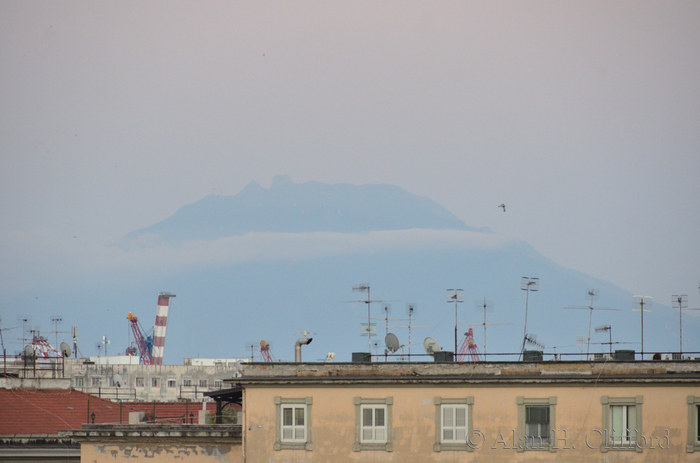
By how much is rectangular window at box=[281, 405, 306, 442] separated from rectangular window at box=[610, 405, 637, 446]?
12.4 meters

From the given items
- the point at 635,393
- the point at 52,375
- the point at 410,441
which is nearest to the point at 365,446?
the point at 410,441

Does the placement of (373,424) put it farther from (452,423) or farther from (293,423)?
(293,423)

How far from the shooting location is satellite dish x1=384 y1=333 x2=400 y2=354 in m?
47.8

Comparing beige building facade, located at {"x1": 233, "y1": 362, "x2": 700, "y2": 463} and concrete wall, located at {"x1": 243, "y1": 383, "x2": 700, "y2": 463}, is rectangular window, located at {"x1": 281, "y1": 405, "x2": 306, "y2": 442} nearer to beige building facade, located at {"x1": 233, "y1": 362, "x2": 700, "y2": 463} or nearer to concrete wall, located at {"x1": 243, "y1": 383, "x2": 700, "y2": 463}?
beige building facade, located at {"x1": 233, "y1": 362, "x2": 700, "y2": 463}

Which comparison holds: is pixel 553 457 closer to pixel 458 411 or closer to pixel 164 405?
pixel 458 411

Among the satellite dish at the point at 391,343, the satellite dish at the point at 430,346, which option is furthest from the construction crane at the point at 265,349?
the satellite dish at the point at 430,346

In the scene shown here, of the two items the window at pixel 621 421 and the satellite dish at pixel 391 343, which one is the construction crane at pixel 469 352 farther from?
the window at pixel 621 421

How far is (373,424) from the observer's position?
41.6m

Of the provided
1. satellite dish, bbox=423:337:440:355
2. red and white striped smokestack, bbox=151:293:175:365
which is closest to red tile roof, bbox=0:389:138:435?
satellite dish, bbox=423:337:440:355

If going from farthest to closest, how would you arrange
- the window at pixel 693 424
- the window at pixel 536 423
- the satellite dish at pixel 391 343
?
the satellite dish at pixel 391 343 → the window at pixel 536 423 → the window at pixel 693 424

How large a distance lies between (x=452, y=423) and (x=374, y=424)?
316cm

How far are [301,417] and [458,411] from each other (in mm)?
6432

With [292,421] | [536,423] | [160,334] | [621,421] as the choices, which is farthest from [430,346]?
[160,334]

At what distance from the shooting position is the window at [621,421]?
40.3m
